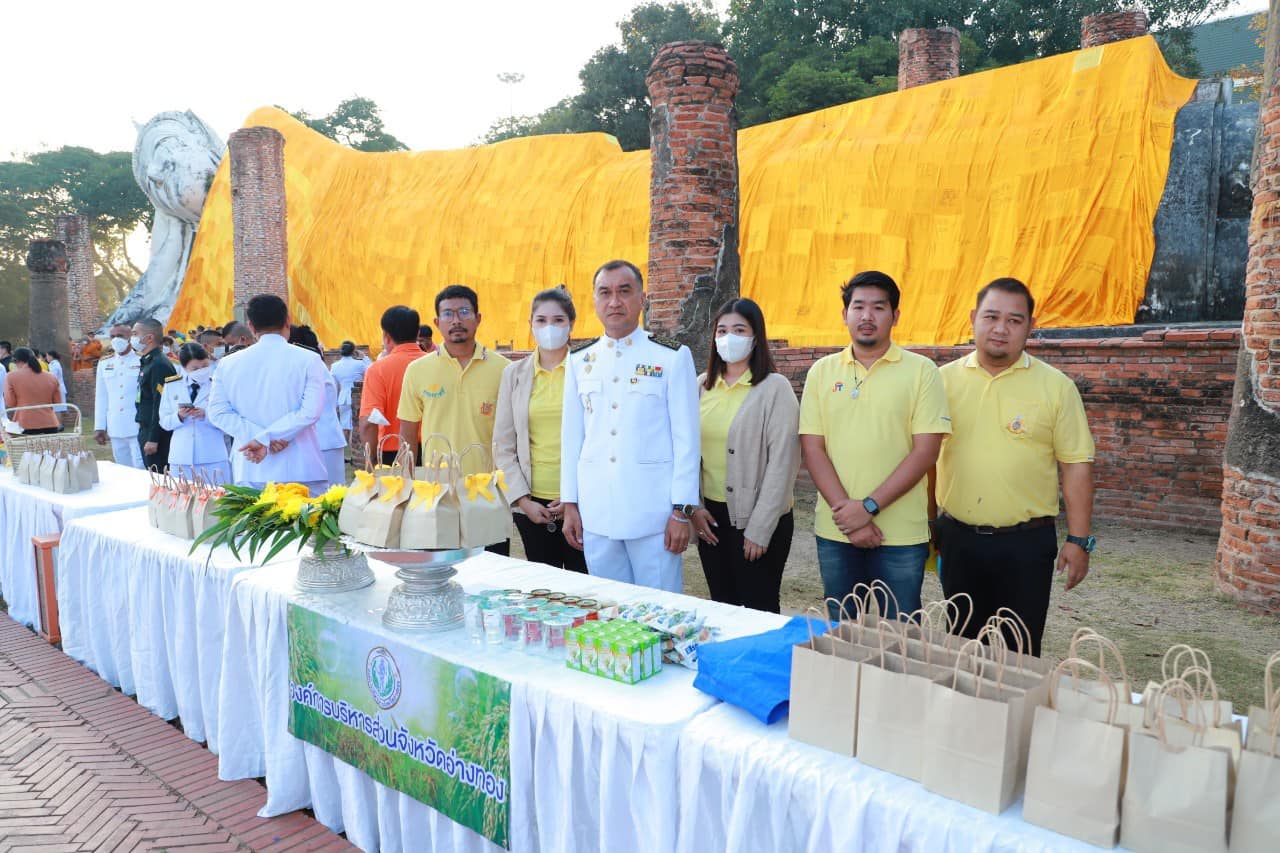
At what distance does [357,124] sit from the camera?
34375 mm

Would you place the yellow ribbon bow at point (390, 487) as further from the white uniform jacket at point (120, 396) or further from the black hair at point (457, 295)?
the white uniform jacket at point (120, 396)

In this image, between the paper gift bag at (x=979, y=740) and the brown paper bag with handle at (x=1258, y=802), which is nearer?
the brown paper bag with handle at (x=1258, y=802)

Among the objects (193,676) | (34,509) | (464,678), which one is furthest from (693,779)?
(34,509)

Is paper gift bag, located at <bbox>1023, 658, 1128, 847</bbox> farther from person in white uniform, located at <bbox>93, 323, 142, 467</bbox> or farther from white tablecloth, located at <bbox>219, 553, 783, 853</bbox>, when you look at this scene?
person in white uniform, located at <bbox>93, 323, 142, 467</bbox>

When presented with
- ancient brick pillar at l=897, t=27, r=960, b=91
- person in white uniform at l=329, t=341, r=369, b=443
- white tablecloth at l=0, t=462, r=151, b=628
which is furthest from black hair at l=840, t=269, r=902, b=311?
ancient brick pillar at l=897, t=27, r=960, b=91

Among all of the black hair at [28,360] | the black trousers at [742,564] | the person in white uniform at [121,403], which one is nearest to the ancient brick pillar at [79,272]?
the black hair at [28,360]

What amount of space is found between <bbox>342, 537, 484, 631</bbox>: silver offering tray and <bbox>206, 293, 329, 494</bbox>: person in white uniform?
2027 millimetres

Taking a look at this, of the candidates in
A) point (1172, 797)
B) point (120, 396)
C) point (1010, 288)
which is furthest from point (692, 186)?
point (1172, 797)

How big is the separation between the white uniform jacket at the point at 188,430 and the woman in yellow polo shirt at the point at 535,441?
3467 millimetres

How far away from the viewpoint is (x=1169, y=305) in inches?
332

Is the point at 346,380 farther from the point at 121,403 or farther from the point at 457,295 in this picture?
the point at 457,295

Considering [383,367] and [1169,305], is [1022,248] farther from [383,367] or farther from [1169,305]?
[383,367]

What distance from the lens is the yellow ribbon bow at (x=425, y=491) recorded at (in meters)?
2.09

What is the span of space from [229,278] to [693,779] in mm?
19628
